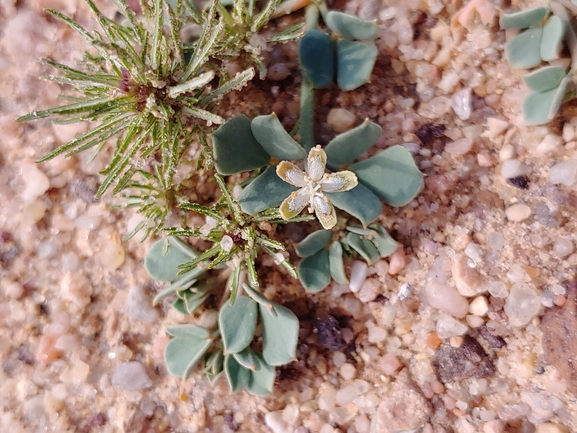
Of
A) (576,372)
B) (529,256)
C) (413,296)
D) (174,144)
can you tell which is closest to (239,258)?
(174,144)

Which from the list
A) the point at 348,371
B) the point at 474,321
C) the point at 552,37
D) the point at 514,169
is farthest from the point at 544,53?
the point at 348,371

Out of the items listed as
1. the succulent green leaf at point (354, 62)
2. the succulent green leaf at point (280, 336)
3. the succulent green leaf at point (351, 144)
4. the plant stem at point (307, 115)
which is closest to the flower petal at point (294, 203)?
the succulent green leaf at point (351, 144)

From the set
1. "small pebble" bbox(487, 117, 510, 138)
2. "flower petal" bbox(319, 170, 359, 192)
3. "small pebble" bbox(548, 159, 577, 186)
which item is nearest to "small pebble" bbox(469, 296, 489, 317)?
"small pebble" bbox(548, 159, 577, 186)

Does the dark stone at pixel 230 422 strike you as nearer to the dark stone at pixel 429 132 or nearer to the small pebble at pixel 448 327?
the small pebble at pixel 448 327

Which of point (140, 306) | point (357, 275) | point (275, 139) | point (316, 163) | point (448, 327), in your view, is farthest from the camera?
point (140, 306)

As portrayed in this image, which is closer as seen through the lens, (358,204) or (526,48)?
(358,204)

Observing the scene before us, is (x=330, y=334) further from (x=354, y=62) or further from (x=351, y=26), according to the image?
(x=351, y=26)
